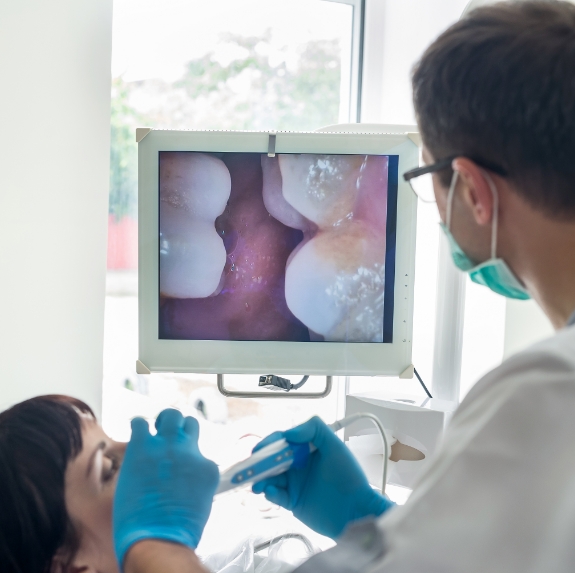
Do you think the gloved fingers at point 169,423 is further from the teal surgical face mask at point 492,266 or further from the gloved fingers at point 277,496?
the teal surgical face mask at point 492,266

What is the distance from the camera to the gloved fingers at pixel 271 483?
1.10 metres

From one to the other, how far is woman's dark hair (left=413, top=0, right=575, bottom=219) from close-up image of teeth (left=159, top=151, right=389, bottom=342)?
600 millimetres

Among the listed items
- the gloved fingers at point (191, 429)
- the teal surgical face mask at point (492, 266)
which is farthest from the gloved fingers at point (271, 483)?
the teal surgical face mask at point (492, 266)

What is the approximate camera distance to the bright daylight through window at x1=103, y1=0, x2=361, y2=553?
82.4 inches

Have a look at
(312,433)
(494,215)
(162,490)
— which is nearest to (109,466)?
(162,490)

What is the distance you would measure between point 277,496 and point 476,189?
640mm

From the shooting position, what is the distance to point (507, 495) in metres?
0.58

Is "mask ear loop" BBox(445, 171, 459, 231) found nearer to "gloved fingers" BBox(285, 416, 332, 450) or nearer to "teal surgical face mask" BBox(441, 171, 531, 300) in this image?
"teal surgical face mask" BBox(441, 171, 531, 300)

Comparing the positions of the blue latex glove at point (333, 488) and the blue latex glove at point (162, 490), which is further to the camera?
the blue latex glove at point (333, 488)

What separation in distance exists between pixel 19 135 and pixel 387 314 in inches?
42.3

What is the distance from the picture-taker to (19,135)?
164cm

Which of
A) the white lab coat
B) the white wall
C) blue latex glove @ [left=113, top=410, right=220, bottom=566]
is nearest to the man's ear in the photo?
the white lab coat

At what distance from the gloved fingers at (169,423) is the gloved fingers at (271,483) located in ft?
0.59

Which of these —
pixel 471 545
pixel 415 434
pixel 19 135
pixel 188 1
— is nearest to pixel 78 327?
pixel 19 135
